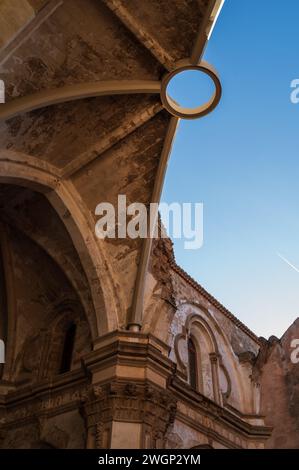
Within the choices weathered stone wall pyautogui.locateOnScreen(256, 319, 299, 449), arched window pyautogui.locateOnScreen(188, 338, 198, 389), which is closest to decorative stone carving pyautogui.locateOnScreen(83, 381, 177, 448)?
arched window pyautogui.locateOnScreen(188, 338, 198, 389)

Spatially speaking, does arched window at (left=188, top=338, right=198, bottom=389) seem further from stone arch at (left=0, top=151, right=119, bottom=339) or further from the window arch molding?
stone arch at (left=0, top=151, right=119, bottom=339)

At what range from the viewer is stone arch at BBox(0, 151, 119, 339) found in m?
8.16

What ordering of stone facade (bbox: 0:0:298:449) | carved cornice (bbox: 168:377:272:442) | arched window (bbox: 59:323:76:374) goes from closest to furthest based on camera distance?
stone facade (bbox: 0:0:298:449) < carved cornice (bbox: 168:377:272:442) < arched window (bbox: 59:323:76:374)

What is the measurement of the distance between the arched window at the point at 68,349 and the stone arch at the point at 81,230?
4.81 ft

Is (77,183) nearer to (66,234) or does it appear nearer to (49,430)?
(66,234)

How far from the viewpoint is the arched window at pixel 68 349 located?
9305 millimetres

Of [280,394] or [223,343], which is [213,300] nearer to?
[223,343]

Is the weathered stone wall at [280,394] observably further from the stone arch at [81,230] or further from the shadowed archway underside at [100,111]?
the shadowed archway underside at [100,111]

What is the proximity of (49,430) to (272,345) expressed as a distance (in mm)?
7504

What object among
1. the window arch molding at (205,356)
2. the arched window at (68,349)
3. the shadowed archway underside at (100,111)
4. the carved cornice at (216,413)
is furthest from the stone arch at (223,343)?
the shadowed archway underside at (100,111)

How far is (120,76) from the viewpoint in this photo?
24.7ft

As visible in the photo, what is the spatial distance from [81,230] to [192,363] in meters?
4.02

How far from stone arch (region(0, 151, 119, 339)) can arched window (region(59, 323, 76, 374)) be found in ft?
4.81
